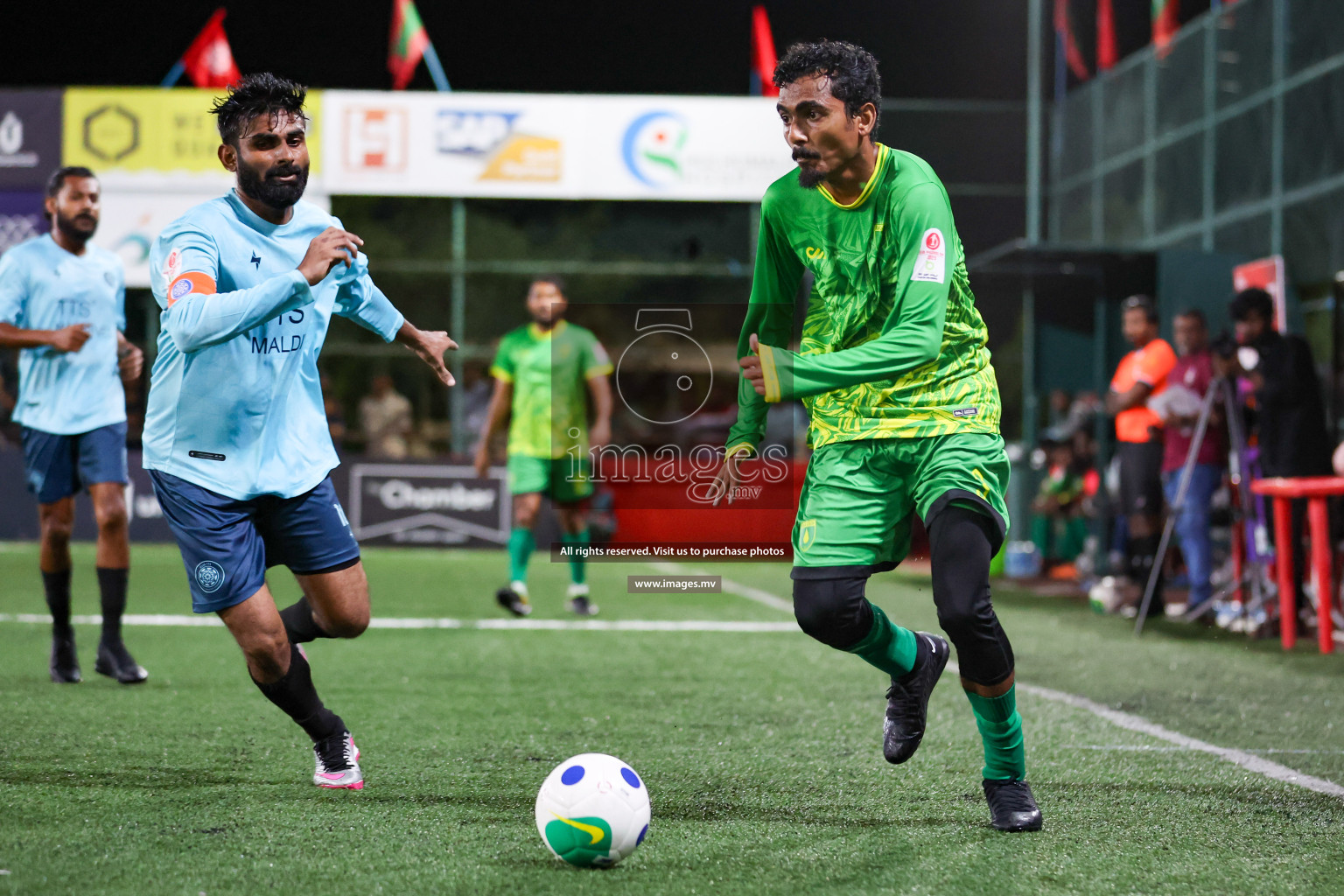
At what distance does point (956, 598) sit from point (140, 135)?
18.2 meters

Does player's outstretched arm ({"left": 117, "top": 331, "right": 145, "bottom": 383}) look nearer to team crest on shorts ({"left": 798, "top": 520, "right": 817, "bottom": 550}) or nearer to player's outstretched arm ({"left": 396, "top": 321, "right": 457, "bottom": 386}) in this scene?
player's outstretched arm ({"left": 396, "top": 321, "right": 457, "bottom": 386})

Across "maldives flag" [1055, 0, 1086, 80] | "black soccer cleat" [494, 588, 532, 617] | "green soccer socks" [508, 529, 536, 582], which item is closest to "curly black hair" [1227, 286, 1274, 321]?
"green soccer socks" [508, 529, 536, 582]

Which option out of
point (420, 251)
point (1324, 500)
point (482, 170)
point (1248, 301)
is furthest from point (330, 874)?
point (420, 251)

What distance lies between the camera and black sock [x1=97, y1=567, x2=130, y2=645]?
657 cm

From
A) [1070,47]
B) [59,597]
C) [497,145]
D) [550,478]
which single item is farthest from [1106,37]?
[59,597]

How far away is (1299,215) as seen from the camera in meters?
13.7

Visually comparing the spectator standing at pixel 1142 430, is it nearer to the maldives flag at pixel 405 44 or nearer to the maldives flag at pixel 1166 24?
the maldives flag at pixel 1166 24

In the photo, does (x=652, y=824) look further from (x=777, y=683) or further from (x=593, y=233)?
(x=593, y=233)

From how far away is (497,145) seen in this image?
64.8ft

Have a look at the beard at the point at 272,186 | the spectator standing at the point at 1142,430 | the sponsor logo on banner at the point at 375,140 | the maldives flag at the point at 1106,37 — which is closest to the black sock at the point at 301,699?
the beard at the point at 272,186

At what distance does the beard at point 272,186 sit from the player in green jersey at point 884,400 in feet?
4.51

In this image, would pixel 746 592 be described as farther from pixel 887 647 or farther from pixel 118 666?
pixel 887 647

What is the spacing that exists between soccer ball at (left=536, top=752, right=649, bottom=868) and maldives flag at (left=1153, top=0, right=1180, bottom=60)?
614 inches
